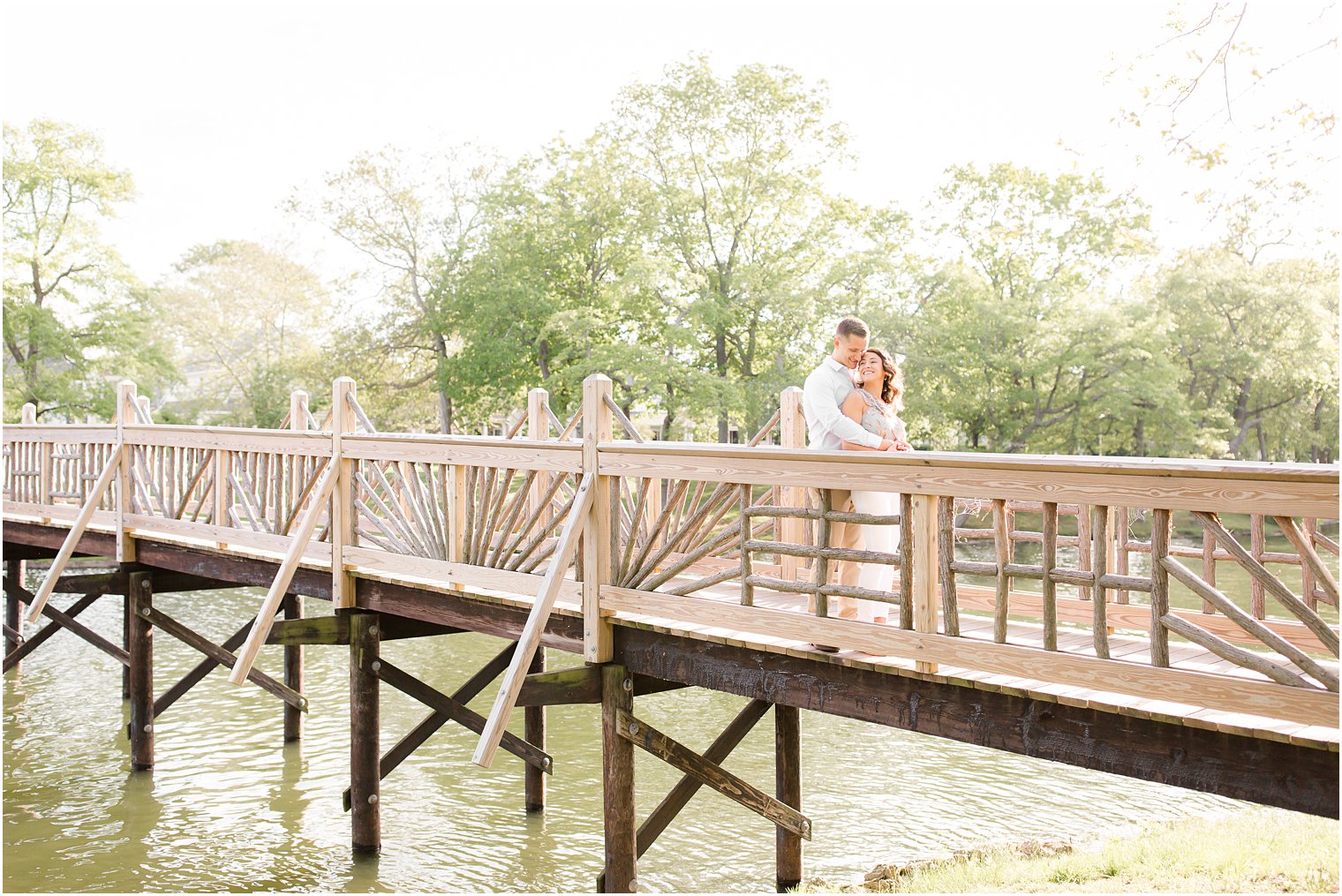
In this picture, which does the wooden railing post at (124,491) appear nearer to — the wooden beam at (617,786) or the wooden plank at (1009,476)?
the wooden beam at (617,786)

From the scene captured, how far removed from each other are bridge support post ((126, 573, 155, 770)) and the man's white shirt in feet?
26.5

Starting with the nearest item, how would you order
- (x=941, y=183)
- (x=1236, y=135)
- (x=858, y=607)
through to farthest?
(x=858, y=607) → (x=1236, y=135) → (x=941, y=183)

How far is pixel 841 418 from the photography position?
6.49 meters

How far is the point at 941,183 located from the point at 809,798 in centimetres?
2658

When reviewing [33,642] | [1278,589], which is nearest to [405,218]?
[33,642]

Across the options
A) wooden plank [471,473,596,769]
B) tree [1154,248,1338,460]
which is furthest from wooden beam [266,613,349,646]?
tree [1154,248,1338,460]

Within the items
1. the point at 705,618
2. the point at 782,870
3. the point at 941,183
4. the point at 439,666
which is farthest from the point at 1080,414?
the point at 705,618

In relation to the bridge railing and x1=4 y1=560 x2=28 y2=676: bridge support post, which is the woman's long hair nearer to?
the bridge railing

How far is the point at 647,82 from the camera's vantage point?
32.3m

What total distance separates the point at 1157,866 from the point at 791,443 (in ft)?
12.3

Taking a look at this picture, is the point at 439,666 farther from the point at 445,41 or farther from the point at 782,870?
the point at 445,41

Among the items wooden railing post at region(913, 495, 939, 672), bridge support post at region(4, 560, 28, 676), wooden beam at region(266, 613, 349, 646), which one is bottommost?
bridge support post at region(4, 560, 28, 676)

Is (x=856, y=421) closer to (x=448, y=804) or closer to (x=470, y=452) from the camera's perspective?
(x=470, y=452)

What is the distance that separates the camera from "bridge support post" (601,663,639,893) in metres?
7.23
